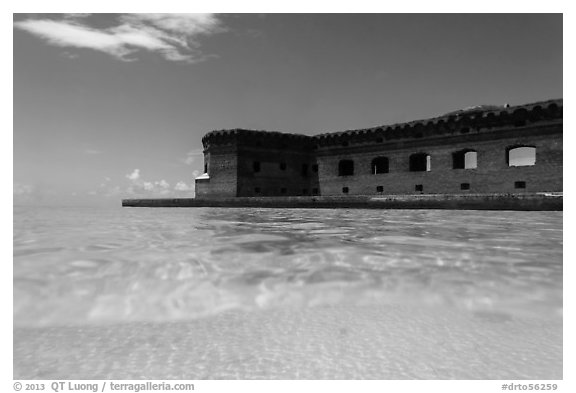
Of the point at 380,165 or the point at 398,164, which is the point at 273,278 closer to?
the point at 398,164

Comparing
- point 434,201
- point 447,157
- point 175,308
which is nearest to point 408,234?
point 175,308

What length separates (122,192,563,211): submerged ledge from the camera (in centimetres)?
1071

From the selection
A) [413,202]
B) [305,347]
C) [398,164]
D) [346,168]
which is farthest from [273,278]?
[346,168]

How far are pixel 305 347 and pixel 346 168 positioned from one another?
989 inches

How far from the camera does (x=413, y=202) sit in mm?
13297

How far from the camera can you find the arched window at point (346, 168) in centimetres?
2618

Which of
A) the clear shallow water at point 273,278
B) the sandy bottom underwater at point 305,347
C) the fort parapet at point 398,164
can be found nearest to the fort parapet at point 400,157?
the fort parapet at point 398,164

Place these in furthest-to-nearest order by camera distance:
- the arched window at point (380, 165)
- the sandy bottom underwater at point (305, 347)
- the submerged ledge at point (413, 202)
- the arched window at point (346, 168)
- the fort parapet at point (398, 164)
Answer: the arched window at point (346, 168) → the arched window at point (380, 165) → the fort parapet at point (398, 164) → the submerged ledge at point (413, 202) → the sandy bottom underwater at point (305, 347)

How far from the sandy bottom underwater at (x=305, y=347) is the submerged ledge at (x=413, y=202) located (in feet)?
33.1

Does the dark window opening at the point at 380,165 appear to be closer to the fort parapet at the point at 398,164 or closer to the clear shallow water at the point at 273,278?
the fort parapet at the point at 398,164

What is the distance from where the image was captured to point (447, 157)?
21062mm

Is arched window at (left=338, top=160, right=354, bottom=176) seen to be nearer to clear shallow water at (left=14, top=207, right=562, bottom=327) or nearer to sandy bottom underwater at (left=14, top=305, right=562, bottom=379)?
clear shallow water at (left=14, top=207, right=562, bottom=327)

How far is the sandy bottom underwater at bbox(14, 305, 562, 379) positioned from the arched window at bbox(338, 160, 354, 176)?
948 inches

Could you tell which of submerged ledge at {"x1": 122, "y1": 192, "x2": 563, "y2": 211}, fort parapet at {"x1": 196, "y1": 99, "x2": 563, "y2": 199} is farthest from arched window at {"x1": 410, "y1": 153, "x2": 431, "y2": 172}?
submerged ledge at {"x1": 122, "y1": 192, "x2": 563, "y2": 211}
